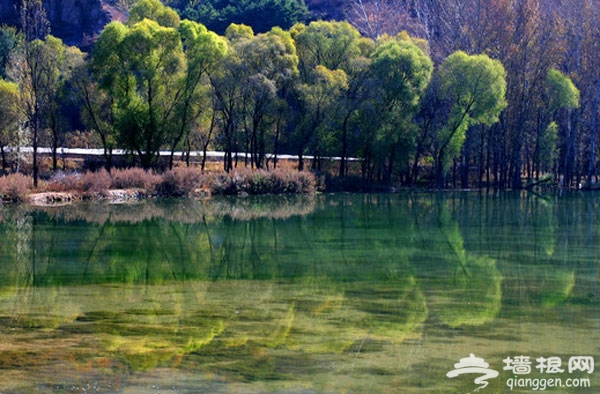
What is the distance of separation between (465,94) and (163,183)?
23.6 metres

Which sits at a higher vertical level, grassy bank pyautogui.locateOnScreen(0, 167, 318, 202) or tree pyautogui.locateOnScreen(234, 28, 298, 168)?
tree pyautogui.locateOnScreen(234, 28, 298, 168)

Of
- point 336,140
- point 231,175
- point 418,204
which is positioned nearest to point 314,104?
point 336,140

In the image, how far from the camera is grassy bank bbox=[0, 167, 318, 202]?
45747 millimetres

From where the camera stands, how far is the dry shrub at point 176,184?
167 feet

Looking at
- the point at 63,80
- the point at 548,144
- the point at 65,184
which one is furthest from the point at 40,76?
the point at 548,144

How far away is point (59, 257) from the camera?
23.0 m

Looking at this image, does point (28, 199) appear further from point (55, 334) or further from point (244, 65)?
point (55, 334)

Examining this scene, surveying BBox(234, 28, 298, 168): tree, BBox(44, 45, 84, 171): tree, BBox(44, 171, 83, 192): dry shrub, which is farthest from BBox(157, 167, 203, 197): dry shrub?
BBox(44, 45, 84, 171): tree

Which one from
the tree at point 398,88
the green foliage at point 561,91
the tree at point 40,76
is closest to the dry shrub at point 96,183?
the tree at point 40,76

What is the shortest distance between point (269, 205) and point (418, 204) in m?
8.03

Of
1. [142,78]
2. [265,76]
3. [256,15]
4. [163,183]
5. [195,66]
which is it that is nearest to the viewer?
[163,183]

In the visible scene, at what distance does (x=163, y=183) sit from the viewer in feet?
167

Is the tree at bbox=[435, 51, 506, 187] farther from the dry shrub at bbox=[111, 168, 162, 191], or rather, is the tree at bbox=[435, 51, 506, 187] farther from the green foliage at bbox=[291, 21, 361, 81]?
the dry shrub at bbox=[111, 168, 162, 191]

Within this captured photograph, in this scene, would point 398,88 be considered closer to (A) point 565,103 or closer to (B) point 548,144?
(A) point 565,103
